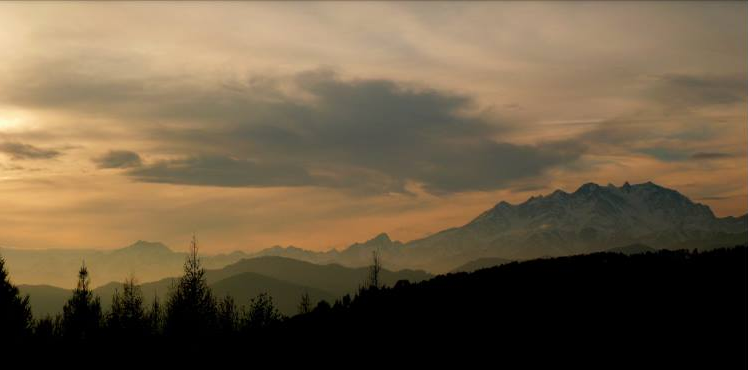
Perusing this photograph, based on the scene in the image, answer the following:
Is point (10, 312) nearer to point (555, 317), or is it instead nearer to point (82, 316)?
point (82, 316)

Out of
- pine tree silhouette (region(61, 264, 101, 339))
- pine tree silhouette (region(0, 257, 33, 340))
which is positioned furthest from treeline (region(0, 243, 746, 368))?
pine tree silhouette (region(61, 264, 101, 339))

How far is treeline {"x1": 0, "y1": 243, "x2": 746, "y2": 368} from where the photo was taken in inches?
805

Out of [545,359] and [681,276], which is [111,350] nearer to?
[545,359]

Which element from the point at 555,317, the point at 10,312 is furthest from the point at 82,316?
the point at 555,317

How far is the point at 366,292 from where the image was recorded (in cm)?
3462

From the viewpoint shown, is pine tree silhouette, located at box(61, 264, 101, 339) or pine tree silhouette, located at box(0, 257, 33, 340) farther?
pine tree silhouette, located at box(61, 264, 101, 339)

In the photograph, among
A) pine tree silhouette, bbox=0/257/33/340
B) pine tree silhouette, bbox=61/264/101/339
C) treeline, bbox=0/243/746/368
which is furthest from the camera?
pine tree silhouette, bbox=61/264/101/339

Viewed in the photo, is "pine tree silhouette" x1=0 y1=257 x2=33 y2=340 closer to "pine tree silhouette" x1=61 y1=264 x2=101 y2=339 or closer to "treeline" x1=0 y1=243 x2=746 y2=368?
"pine tree silhouette" x1=61 y1=264 x2=101 y2=339

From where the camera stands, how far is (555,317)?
23.7 m

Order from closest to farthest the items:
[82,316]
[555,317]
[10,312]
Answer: [555,317] → [10,312] → [82,316]

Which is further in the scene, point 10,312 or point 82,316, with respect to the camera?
point 82,316

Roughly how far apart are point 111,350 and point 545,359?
27.0m

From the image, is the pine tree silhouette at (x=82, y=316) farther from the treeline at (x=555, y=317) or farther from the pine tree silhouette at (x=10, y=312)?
the treeline at (x=555, y=317)

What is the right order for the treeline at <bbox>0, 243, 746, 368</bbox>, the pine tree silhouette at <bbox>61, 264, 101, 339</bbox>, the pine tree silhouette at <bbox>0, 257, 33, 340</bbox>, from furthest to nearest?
1. the pine tree silhouette at <bbox>61, 264, 101, 339</bbox>
2. the pine tree silhouette at <bbox>0, 257, 33, 340</bbox>
3. the treeline at <bbox>0, 243, 746, 368</bbox>
